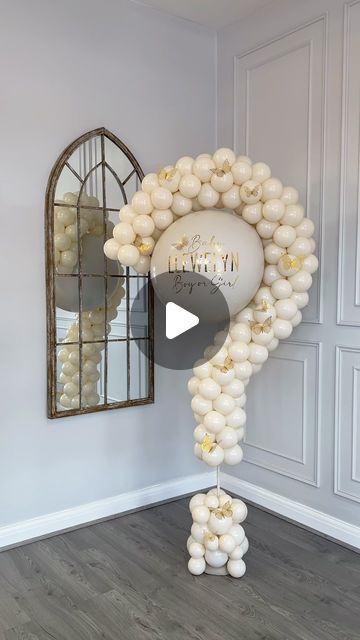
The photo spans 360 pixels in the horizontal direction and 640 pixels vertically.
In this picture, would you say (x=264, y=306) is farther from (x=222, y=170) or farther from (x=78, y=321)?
(x=78, y=321)

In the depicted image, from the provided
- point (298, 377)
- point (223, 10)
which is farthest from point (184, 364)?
point (223, 10)

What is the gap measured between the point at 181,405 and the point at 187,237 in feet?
4.54

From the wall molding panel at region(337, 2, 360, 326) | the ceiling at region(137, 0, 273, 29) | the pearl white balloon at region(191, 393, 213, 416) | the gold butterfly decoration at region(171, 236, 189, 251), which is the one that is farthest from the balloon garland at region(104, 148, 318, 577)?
the ceiling at region(137, 0, 273, 29)

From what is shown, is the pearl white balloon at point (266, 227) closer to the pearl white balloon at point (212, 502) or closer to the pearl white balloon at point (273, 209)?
the pearl white balloon at point (273, 209)

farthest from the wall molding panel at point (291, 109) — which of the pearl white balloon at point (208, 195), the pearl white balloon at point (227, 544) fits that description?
the pearl white balloon at point (227, 544)

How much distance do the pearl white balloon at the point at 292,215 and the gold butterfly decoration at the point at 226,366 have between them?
2.10 feet

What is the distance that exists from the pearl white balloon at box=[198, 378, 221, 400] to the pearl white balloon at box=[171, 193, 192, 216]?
0.74 m

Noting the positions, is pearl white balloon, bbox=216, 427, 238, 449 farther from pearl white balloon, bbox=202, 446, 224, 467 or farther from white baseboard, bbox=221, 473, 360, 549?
white baseboard, bbox=221, 473, 360, 549

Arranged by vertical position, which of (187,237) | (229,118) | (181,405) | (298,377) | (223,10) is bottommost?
(181,405)

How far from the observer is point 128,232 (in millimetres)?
2412

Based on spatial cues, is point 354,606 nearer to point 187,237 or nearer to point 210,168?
point 187,237

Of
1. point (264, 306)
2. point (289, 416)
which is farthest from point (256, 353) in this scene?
point (289, 416)

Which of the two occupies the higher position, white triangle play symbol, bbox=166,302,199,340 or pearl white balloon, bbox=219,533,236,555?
white triangle play symbol, bbox=166,302,199,340

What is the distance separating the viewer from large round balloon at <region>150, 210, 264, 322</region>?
7.58 ft
